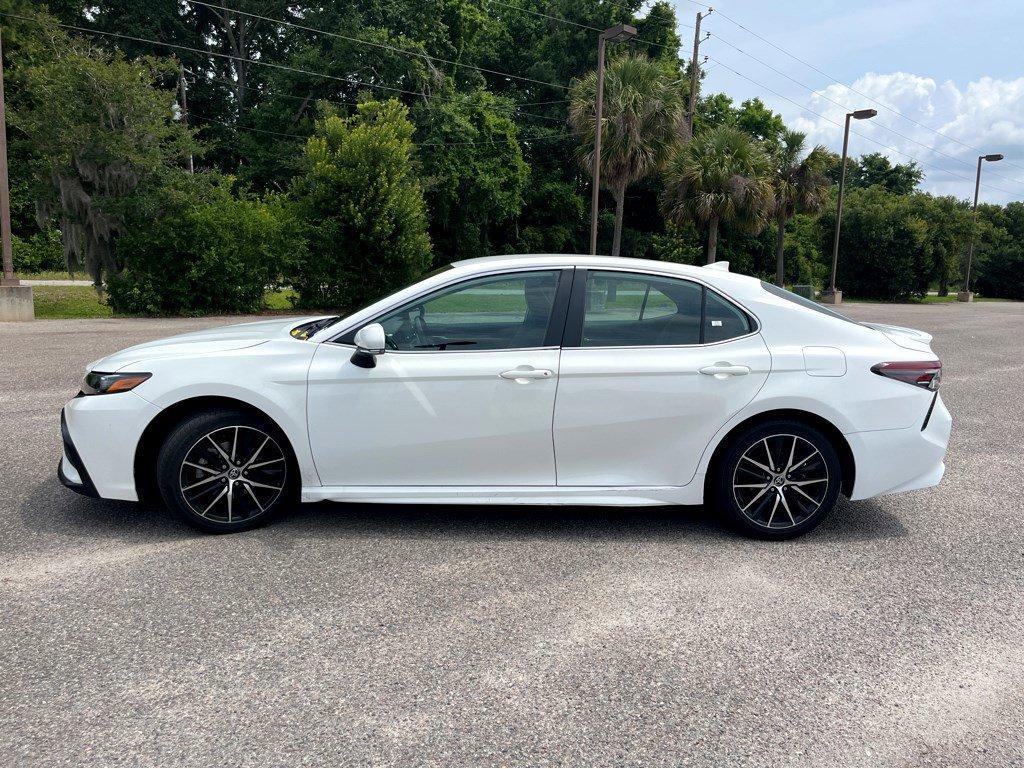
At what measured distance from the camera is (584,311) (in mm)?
4414

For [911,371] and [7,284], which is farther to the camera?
[7,284]

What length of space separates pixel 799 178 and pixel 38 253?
126ft

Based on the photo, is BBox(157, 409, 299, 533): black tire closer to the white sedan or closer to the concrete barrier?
the white sedan

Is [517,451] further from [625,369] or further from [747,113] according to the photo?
[747,113]

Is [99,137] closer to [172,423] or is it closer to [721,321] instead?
[172,423]

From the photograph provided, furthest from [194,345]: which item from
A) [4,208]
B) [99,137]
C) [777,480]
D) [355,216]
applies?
[355,216]

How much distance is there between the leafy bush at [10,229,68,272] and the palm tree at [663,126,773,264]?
96.0 ft

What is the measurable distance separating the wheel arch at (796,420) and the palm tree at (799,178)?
36.5 meters

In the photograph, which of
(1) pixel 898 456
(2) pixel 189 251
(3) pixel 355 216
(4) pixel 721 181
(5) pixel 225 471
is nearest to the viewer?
(5) pixel 225 471

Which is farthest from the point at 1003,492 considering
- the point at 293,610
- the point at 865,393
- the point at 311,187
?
the point at 311,187

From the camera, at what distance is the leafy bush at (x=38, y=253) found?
127 ft

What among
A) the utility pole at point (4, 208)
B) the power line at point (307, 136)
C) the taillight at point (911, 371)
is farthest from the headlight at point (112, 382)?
the power line at point (307, 136)

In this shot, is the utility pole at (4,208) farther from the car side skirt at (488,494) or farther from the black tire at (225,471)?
the car side skirt at (488,494)

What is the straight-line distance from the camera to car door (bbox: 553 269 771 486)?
4.27 m
